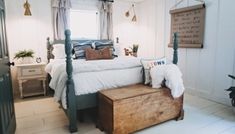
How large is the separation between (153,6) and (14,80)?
13.5 ft

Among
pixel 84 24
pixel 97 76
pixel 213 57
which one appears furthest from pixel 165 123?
pixel 84 24

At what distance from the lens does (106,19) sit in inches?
198

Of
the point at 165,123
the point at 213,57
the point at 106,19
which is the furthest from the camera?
the point at 106,19

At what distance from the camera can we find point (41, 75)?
13.1 ft

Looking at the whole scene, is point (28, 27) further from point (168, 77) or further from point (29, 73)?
point (168, 77)

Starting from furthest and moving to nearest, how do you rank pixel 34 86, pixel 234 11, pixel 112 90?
pixel 34 86 → pixel 234 11 → pixel 112 90

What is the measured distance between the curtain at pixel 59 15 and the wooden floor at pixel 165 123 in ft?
5.92

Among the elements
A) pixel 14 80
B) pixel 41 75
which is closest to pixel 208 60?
pixel 41 75

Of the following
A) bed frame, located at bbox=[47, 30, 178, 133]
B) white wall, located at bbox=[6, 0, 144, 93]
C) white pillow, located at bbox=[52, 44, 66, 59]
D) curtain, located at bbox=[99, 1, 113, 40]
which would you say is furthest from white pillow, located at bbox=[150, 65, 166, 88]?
white wall, located at bbox=[6, 0, 144, 93]

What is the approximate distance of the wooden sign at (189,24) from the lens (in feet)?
12.4

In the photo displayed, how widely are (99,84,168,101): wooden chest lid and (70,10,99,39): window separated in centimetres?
267

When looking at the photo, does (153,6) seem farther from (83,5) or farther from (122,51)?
(83,5)

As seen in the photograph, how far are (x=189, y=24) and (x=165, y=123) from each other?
2382mm

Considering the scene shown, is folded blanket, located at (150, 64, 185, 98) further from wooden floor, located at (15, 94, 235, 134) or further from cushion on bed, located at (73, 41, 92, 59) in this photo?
cushion on bed, located at (73, 41, 92, 59)
